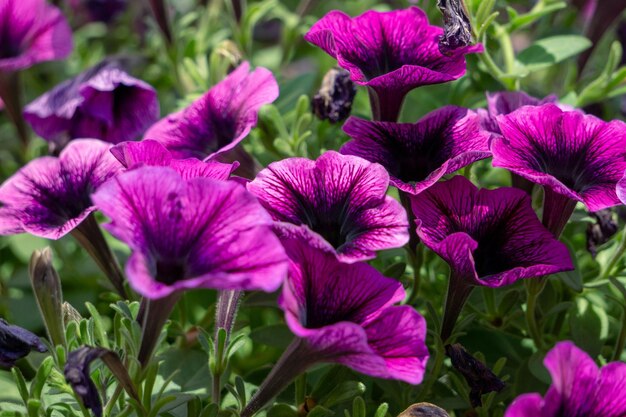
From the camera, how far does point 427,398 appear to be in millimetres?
838

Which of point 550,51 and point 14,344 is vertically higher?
point 550,51

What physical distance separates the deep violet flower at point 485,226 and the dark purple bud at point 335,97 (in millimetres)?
265

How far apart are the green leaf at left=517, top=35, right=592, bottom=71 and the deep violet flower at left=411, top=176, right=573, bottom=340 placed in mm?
364

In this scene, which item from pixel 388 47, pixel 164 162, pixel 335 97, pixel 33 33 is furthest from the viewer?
pixel 33 33

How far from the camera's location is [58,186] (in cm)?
85

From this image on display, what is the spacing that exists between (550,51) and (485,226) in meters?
0.44

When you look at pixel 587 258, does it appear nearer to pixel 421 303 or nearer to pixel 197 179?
pixel 421 303

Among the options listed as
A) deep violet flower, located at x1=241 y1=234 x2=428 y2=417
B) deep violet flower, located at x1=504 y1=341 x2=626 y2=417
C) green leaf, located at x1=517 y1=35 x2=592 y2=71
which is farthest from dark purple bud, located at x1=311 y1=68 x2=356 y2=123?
deep violet flower, located at x1=504 y1=341 x2=626 y2=417

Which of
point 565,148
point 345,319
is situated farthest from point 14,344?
point 565,148

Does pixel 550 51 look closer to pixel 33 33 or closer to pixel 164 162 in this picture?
pixel 164 162

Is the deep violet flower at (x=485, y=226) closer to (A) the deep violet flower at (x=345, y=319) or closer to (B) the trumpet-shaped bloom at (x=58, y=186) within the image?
(A) the deep violet flower at (x=345, y=319)

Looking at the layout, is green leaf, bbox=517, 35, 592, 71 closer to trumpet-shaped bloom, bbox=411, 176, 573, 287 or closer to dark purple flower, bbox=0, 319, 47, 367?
trumpet-shaped bloom, bbox=411, 176, 573, 287

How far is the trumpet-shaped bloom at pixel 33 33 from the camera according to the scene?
4.09ft

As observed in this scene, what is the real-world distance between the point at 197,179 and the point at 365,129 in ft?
0.72
